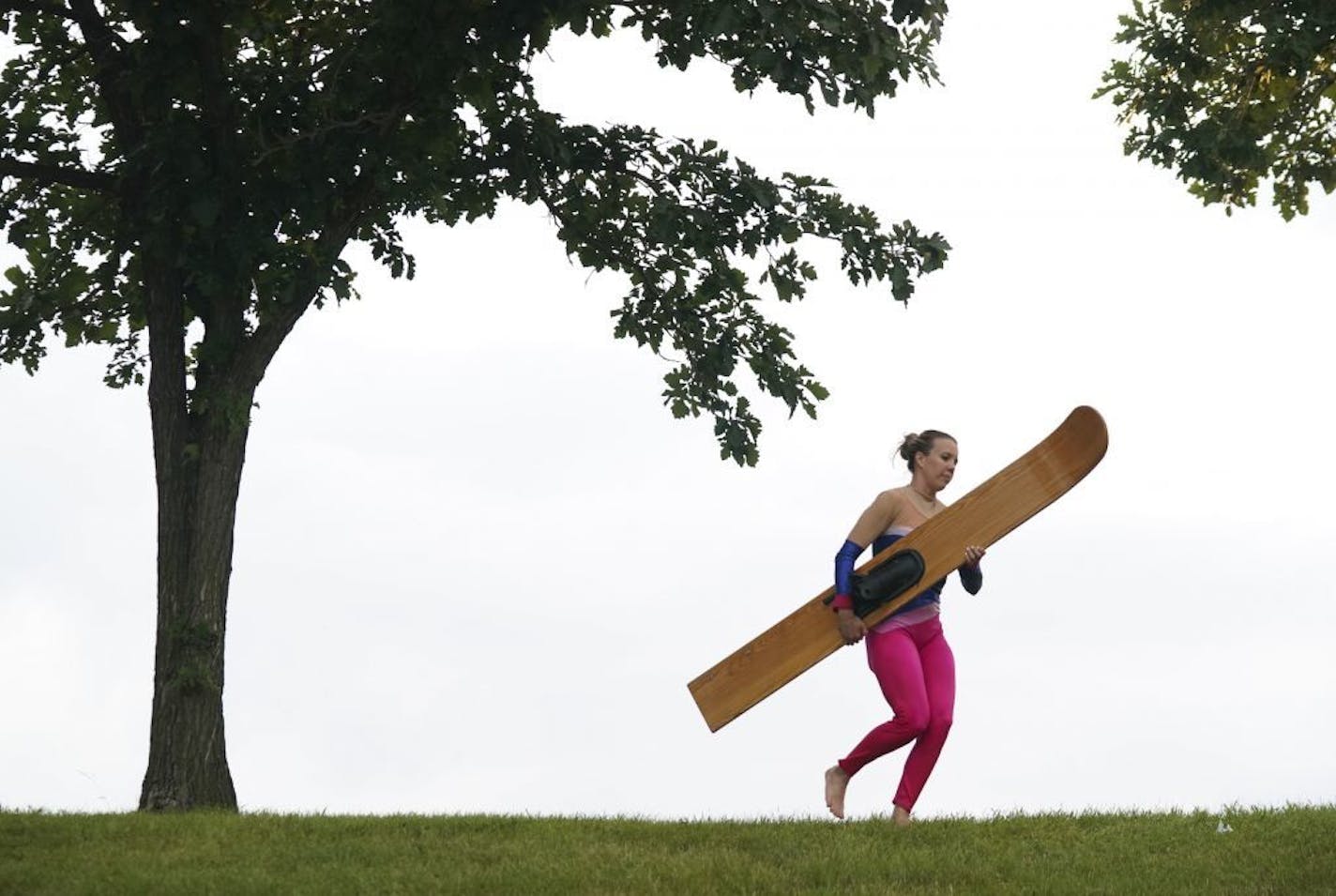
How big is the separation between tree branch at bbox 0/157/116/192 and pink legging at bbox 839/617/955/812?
329 inches

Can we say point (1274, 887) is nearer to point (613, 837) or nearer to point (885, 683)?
point (885, 683)

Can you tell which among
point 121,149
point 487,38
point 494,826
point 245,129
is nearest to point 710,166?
point 487,38

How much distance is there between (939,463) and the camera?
425 inches

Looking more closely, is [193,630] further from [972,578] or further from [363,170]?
[972,578]

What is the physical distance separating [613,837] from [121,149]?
7789 millimetres

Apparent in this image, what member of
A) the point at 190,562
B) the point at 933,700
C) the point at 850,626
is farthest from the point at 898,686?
the point at 190,562

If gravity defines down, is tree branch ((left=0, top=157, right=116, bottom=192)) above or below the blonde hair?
above

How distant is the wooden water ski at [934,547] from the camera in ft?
35.2

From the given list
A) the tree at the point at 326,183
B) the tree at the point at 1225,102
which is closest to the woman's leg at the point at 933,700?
the tree at the point at 326,183

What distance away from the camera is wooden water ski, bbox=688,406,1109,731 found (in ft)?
35.2

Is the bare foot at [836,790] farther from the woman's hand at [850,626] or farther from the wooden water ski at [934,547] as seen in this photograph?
the woman's hand at [850,626]

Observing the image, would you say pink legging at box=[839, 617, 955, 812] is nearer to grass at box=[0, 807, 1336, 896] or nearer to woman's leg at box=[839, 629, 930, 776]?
woman's leg at box=[839, 629, 930, 776]

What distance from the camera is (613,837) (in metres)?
11.3

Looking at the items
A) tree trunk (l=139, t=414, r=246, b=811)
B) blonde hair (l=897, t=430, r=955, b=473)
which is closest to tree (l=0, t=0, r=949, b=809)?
tree trunk (l=139, t=414, r=246, b=811)
